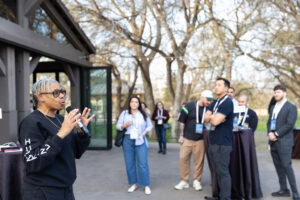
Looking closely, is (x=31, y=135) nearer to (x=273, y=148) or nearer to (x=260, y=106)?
(x=273, y=148)

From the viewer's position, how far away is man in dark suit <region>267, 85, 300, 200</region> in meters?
4.55

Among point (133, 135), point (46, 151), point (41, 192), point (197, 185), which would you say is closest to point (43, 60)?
point (133, 135)

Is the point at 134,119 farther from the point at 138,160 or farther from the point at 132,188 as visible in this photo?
the point at 132,188

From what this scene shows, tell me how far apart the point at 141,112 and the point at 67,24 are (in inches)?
200

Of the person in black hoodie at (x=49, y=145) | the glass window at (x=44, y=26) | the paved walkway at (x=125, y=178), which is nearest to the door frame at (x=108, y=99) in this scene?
the paved walkway at (x=125, y=178)

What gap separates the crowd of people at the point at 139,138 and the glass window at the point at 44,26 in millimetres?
3753

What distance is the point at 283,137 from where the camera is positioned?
15.2ft

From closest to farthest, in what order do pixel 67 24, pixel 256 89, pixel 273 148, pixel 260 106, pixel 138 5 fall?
pixel 273 148 < pixel 67 24 < pixel 138 5 < pixel 256 89 < pixel 260 106

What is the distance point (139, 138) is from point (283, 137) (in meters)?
2.48

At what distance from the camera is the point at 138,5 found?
485 inches

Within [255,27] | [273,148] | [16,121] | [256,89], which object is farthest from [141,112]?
[256,89]

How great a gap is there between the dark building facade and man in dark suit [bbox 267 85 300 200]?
5.24 meters

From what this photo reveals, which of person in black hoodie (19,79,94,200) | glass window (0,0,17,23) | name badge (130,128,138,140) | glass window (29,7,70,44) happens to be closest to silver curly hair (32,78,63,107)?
person in black hoodie (19,79,94,200)

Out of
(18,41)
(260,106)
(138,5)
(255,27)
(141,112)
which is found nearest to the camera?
(141,112)
